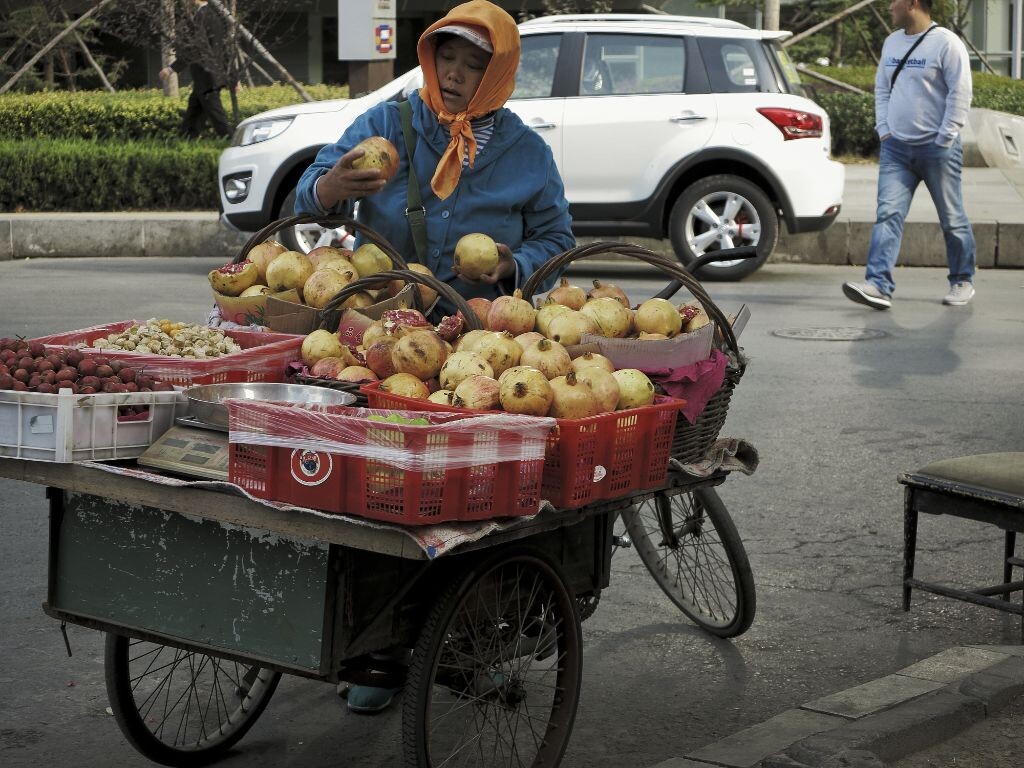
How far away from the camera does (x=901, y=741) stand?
11.3 feet

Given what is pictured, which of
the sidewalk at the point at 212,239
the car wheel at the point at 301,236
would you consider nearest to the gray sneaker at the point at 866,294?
the sidewalk at the point at 212,239

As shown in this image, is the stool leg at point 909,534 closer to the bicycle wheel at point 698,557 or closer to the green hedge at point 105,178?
the bicycle wheel at point 698,557

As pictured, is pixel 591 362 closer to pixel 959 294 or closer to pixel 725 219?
pixel 959 294

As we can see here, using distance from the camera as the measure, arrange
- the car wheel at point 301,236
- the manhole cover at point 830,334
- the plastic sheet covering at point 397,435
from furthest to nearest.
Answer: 1. the car wheel at point 301,236
2. the manhole cover at point 830,334
3. the plastic sheet covering at point 397,435

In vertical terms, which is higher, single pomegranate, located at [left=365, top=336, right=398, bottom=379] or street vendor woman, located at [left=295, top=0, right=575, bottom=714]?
street vendor woman, located at [left=295, top=0, right=575, bottom=714]

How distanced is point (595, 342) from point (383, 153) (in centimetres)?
91

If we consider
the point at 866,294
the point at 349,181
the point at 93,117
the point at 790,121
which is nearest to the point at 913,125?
the point at 866,294

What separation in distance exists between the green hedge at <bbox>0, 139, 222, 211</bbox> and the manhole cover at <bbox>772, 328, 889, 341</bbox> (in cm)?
789

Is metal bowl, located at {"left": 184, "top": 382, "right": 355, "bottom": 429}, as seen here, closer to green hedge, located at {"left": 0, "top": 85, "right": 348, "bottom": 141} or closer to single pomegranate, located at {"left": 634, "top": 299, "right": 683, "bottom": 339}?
single pomegranate, located at {"left": 634, "top": 299, "right": 683, "bottom": 339}

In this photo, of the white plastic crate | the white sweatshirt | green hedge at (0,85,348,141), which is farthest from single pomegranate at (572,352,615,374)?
green hedge at (0,85,348,141)

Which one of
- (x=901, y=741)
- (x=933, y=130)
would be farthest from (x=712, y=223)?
(x=901, y=741)

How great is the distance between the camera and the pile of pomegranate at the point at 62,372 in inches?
122

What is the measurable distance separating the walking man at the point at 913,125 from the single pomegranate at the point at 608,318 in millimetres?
7041

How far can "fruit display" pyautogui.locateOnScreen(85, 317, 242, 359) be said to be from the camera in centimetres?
357
